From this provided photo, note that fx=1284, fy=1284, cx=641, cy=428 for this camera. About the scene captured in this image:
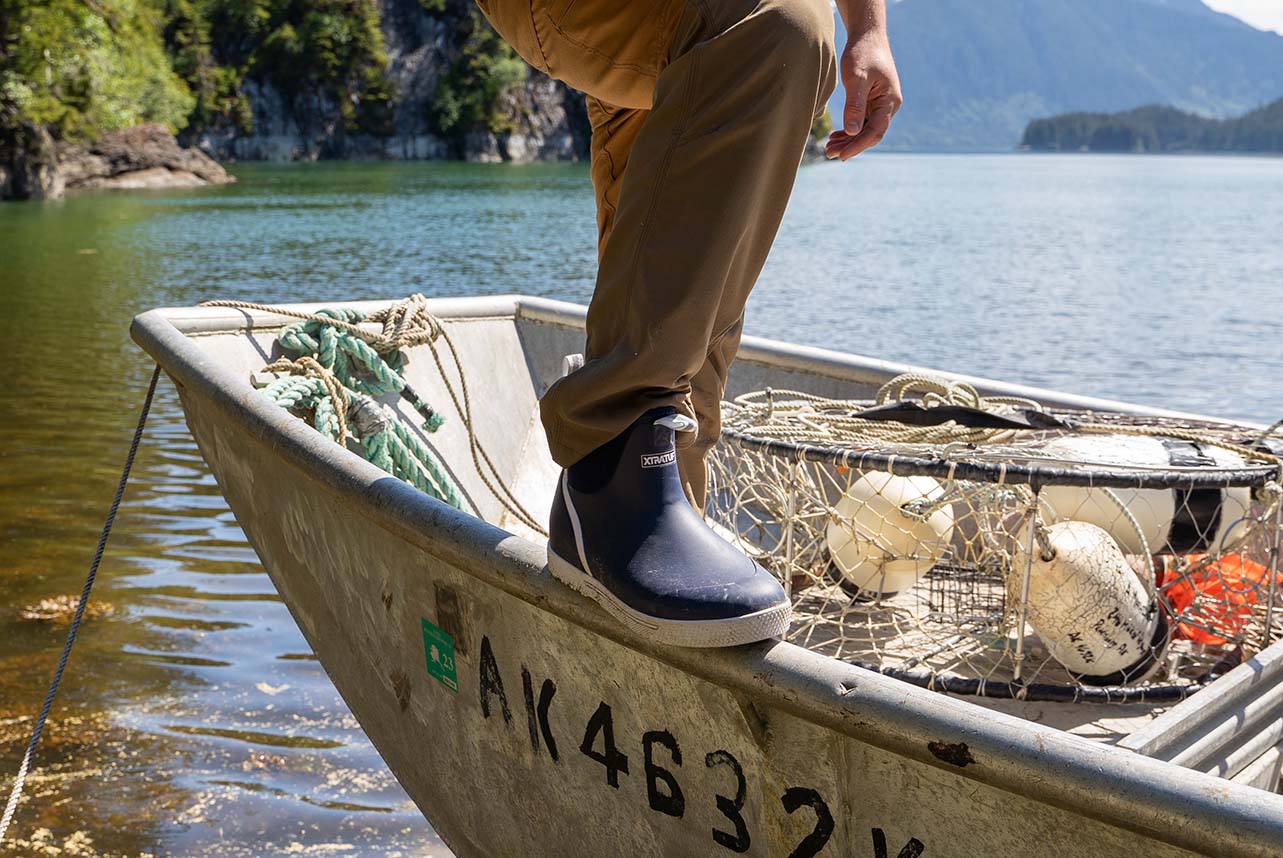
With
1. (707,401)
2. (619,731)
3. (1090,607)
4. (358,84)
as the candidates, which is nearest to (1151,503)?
(1090,607)

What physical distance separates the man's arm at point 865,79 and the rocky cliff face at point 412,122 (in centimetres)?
9031

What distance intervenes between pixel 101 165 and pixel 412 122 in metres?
50.9

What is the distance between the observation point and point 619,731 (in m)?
1.92

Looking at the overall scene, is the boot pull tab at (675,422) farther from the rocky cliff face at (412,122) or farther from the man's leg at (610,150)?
the rocky cliff face at (412,122)

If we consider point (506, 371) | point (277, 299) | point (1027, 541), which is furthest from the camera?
point (277, 299)

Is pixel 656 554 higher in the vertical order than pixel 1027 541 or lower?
higher

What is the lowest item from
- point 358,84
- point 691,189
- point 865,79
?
point 691,189

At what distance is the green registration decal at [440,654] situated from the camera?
2.34m

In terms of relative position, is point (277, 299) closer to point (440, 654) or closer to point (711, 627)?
point (440, 654)

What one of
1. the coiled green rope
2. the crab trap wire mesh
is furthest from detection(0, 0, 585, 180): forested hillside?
the crab trap wire mesh

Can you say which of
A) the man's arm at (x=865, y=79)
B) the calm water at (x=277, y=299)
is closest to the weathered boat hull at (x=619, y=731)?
the man's arm at (x=865, y=79)

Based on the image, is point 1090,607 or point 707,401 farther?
point 1090,607

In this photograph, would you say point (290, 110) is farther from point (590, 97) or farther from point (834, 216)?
point (590, 97)

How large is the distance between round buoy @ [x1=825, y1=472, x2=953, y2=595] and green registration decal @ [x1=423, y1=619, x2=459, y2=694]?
1.28 m
